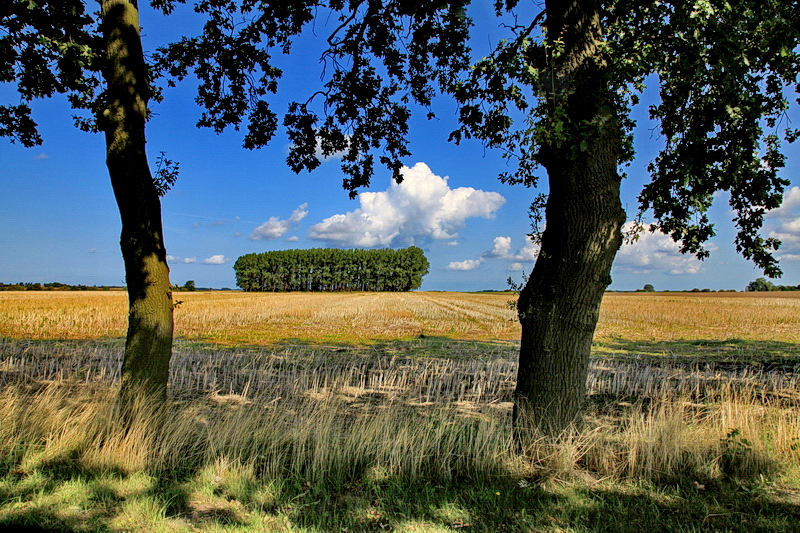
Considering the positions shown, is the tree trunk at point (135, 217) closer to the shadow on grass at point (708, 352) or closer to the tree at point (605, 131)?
the tree at point (605, 131)

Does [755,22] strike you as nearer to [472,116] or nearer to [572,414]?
[472,116]

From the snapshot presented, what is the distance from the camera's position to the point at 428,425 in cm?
514

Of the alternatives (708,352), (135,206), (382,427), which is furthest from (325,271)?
(382,427)

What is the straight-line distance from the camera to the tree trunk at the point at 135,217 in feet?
18.7

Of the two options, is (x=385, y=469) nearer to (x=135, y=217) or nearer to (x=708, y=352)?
(x=135, y=217)

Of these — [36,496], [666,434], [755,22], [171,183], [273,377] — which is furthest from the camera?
[273,377]

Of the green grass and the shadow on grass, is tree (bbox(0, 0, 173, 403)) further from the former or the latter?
the shadow on grass

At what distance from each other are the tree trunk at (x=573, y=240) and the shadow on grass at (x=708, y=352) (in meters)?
8.30

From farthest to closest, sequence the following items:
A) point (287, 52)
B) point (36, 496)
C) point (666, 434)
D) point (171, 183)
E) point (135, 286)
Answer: point (287, 52) < point (171, 183) < point (135, 286) < point (666, 434) < point (36, 496)

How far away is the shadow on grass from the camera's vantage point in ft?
37.6

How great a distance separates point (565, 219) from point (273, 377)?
7053 millimetres

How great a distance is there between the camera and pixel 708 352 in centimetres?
1373

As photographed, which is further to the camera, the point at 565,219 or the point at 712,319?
the point at 712,319

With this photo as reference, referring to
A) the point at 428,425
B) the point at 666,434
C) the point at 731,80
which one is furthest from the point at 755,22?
the point at 428,425
